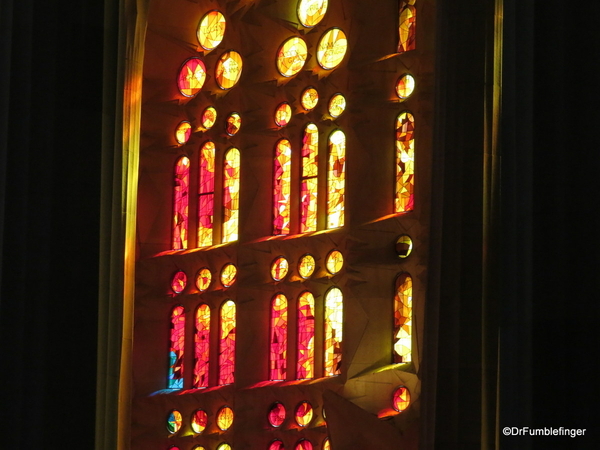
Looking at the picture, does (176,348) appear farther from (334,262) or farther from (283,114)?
(283,114)

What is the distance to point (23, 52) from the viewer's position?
10.6 m

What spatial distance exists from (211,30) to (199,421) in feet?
16.8

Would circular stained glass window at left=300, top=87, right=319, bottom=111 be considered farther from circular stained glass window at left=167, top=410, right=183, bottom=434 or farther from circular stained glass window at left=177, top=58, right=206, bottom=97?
circular stained glass window at left=167, top=410, right=183, bottom=434

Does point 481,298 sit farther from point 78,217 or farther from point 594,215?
point 78,217

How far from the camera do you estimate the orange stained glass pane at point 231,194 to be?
15.0 m

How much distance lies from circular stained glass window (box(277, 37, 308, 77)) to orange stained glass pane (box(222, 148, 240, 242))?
1.30 m

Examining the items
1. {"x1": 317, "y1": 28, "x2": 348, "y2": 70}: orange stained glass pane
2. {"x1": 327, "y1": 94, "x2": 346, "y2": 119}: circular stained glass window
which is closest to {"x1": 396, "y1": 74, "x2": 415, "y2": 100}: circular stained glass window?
{"x1": 327, "y1": 94, "x2": 346, "y2": 119}: circular stained glass window

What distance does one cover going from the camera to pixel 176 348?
1544 centimetres

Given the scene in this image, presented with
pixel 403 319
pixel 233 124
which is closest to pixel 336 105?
pixel 233 124

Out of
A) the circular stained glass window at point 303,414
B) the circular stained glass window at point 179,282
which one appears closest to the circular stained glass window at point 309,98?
the circular stained glass window at point 179,282

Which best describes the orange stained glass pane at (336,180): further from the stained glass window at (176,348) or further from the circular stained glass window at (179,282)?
the stained glass window at (176,348)

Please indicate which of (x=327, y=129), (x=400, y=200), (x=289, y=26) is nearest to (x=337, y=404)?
(x=400, y=200)

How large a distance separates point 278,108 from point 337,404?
3.96 m

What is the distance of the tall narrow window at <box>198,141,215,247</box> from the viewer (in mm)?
15430
